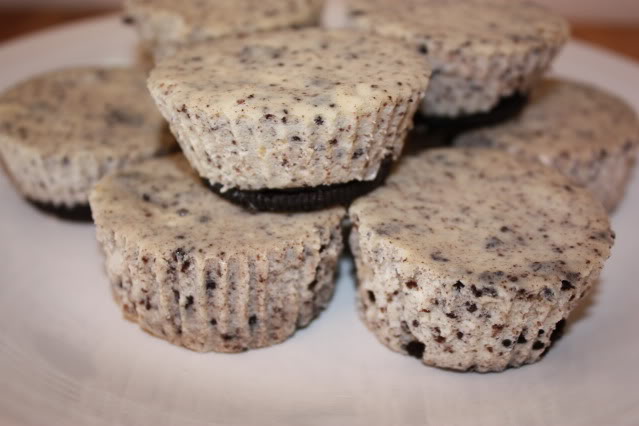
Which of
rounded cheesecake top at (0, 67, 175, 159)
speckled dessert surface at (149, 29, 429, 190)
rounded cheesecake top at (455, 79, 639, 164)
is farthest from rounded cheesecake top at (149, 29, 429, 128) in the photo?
rounded cheesecake top at (455, 79, 639, 164)

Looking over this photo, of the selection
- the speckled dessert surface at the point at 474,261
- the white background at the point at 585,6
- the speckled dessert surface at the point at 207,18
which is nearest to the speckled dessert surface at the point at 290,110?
the speckled dessert surface at the point at 474,261

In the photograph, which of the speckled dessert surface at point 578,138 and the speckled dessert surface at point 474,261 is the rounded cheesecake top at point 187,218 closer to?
the speckled dessert surface at point 474,261

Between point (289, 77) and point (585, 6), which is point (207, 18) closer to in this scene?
point (289, 77)

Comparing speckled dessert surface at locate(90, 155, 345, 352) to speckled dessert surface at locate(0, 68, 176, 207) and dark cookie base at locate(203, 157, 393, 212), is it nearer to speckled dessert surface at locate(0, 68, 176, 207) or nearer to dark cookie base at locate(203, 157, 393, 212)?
dark cookie base at locate(203, 157, 393, 212)

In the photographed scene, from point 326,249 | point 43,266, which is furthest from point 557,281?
point 43,266

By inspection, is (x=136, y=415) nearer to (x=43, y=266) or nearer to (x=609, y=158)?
(x=43, y=266)
